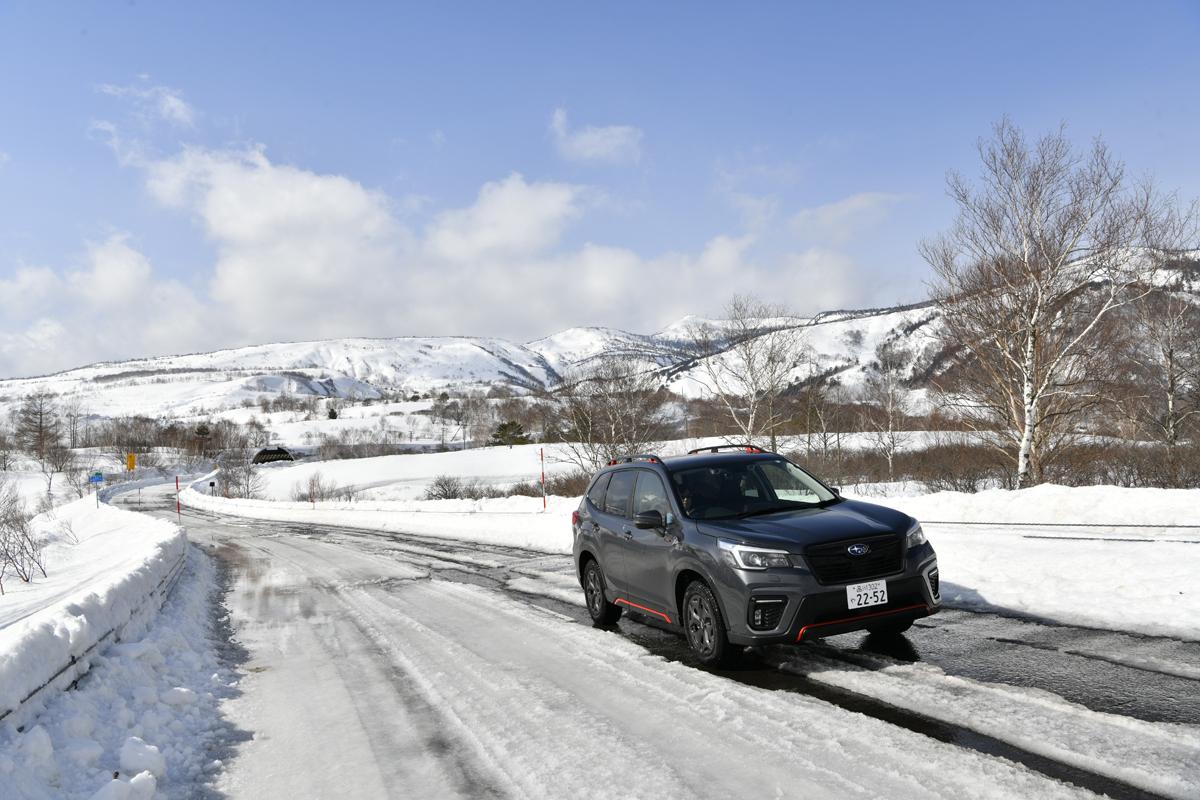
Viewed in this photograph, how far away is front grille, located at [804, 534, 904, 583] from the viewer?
222 inches

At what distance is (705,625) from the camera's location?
627 centimetres

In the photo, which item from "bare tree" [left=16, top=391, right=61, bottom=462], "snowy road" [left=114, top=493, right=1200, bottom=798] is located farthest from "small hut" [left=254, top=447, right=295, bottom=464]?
"snowy road" [left=114, top=493, right=1200, bottom=798]

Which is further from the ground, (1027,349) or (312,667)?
(1027,349)

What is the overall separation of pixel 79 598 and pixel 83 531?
39.0 metres

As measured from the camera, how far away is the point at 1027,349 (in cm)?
2170

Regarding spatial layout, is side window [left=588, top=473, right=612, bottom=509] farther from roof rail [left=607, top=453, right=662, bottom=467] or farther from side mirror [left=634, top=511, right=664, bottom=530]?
side mirror [left=634, top=511, right=664, bottom=530]

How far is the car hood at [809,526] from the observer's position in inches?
228

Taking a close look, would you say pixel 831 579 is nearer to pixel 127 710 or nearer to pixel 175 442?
pixel 127 710

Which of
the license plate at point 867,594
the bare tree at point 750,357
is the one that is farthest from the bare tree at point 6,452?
the license plate at point 867,594

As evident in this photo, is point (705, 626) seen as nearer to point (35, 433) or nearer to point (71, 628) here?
point (71, 628)

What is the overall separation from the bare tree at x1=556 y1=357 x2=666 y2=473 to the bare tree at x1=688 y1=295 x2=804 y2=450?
5.64 metres

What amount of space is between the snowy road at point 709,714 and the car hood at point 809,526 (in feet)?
3.38

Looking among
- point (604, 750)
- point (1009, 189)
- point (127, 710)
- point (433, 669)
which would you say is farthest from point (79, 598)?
point (1009, 189)

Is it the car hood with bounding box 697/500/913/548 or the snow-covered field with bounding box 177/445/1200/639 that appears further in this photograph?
the snow-covered field with bounding box 177/445/1200/639
